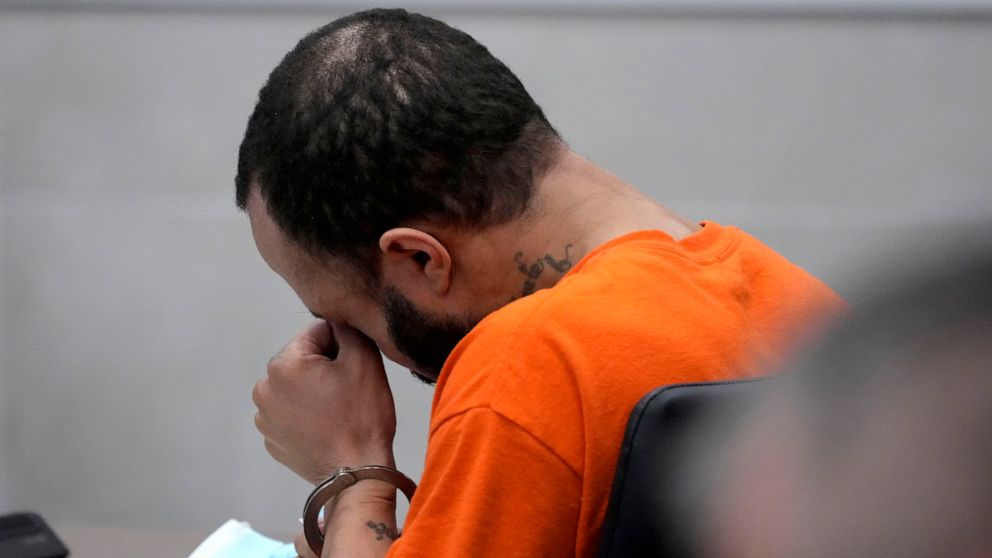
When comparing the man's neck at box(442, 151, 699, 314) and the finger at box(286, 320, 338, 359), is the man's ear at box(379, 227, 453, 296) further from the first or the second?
the finger at box(286, 320, 338, 359)

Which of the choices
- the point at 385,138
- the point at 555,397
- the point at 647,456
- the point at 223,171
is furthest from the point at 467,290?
the point at 223,171

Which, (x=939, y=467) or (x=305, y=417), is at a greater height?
(x=939, y=467)

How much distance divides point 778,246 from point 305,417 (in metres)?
1.47

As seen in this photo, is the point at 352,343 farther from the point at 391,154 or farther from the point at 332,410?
the point at 391,154

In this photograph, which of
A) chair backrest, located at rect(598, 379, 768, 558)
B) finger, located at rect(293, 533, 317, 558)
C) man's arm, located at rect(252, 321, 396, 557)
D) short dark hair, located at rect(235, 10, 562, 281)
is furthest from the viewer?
finger, located at rect(293, 533, 317, 558)

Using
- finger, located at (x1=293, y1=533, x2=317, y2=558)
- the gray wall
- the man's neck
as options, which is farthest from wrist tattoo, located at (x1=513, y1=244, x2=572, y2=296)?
the gray wall

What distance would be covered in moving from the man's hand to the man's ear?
0.46ft

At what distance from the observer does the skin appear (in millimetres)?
1047

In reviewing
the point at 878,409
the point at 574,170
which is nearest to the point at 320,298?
the point at 574,170

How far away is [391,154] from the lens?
102cm

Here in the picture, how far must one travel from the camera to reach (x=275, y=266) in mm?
1170

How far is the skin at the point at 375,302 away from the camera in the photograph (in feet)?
3.43

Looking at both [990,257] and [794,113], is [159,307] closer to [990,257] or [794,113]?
[794,113]

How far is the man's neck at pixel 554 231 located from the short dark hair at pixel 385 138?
0.02m
